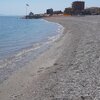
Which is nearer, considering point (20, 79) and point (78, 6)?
point (20, 79)

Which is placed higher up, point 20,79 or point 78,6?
point 20,79

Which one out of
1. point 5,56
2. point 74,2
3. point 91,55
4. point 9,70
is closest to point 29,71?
point 9,70

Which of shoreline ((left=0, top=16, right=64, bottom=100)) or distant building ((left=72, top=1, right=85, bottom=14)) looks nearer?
shoreline ((left=0, top=16, right=64, bottom=100))

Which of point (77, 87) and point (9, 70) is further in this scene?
point (9, 70)

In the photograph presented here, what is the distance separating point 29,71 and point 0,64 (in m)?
2.41

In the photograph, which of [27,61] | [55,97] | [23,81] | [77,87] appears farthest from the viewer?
[27,61]

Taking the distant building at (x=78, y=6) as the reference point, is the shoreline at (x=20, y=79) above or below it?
above

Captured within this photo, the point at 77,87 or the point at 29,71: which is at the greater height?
the point at 77,87

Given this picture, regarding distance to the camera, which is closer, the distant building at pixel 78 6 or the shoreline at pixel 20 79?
the shoreline at pixel 20 79

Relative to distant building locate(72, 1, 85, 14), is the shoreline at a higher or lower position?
higher

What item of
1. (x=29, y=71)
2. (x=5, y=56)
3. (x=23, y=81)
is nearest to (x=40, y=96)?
(x=23, y=81)

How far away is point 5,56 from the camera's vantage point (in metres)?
19.8

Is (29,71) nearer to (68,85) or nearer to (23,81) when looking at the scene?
(23,81)

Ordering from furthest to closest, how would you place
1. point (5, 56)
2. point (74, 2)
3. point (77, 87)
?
1. point (74, 2)
2. point (5, 56)
3. point (77, 87)
